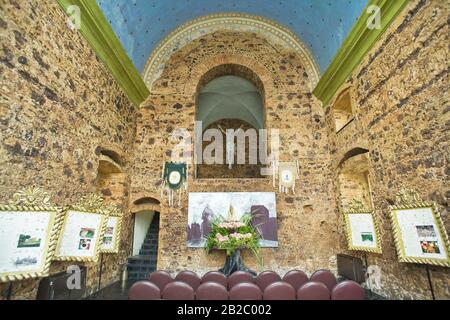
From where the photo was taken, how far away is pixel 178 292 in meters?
3.15

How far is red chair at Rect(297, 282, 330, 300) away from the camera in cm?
310

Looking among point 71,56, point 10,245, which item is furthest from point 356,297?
point 71,56

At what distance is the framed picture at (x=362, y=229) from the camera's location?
4988mm

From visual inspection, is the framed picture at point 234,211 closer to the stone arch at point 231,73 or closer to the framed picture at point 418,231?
the stone arch at point 231,73

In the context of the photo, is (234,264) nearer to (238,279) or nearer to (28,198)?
(238,279)

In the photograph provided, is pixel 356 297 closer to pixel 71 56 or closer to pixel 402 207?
pixel 402 207

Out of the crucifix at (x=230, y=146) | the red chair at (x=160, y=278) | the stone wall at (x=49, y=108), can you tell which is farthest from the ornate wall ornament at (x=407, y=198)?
the crucifix at (x=230, y=146)

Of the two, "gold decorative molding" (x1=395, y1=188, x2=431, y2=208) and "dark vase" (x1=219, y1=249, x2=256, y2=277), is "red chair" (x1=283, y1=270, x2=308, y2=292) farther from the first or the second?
"gold decorative molding" (x1=395, y1=188, x2=431, y2=208)

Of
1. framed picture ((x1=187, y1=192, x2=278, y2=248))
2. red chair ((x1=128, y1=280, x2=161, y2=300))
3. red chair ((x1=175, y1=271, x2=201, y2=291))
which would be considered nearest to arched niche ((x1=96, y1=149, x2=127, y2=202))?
framed picture ((x1=187, y1=192, x2=278, y2=248))

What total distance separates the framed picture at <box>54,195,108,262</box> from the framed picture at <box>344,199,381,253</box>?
493 cm

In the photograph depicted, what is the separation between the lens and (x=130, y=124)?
24.2ft

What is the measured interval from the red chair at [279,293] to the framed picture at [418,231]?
81.4 inches

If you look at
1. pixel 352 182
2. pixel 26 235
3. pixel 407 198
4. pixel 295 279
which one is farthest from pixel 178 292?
pixel 352 182

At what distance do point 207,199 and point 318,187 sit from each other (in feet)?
10.2
